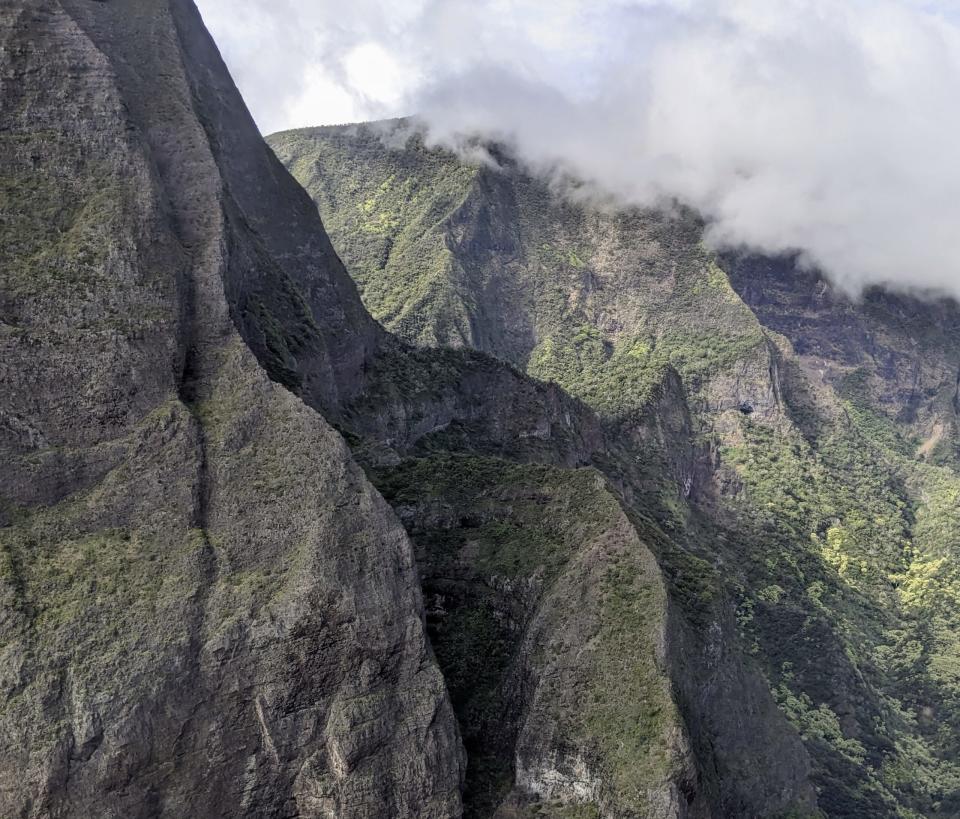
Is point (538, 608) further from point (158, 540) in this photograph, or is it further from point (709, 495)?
point (709, 495)

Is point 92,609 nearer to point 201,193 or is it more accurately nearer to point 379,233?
point 201,193

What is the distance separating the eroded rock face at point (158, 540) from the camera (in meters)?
35.3

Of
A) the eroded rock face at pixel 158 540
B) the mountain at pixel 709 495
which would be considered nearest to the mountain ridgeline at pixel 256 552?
the eroded rock face at pixel 158 540

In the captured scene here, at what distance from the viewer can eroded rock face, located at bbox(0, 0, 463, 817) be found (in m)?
35.3

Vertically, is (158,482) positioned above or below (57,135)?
below

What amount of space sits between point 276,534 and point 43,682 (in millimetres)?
10249

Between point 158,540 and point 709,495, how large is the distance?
4538 inches

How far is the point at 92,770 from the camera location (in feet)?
113

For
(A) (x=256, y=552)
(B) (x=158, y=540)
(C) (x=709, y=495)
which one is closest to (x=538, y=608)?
(A) (x=256, y=552)

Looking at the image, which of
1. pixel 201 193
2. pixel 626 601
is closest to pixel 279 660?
pixel 626 601

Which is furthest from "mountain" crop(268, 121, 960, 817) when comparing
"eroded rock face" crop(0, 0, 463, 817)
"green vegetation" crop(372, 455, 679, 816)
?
"eroded rock face" crop(0, 0, 463, 817)

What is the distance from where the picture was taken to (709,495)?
144 m

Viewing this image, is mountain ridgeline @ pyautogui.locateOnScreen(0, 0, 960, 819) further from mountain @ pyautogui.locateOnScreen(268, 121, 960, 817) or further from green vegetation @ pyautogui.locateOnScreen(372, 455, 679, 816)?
mountain @ pyautogui.locateOnScreen(268, 121, 960, 817)

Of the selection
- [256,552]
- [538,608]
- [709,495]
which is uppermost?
[709,495]
